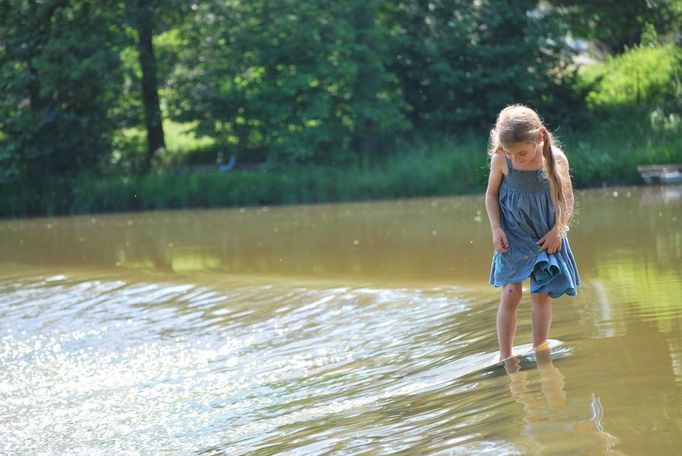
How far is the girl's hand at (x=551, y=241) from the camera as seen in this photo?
17.4 feet

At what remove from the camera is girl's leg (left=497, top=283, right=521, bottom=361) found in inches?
215

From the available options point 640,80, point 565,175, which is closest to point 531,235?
point 565,175

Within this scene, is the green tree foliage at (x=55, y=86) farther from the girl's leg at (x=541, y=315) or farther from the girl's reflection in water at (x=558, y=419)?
the girl's reflection in water at (x=558, y=419)

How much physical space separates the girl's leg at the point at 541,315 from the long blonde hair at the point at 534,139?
1.20ft

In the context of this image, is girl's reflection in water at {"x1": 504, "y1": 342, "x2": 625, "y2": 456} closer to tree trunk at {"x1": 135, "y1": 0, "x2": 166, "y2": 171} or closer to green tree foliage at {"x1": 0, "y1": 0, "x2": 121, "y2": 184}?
green tree foliage at {"x1": 0, "y1": 0, "x2": 121, "y2": 184}

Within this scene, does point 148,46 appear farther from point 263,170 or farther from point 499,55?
point 499,55

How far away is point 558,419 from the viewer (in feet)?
13.9

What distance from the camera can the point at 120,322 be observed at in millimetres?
8391

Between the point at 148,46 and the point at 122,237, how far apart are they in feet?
26.7

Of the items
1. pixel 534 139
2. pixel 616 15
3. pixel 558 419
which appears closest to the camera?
pixel 558 419

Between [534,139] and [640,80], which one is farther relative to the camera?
[640,80]

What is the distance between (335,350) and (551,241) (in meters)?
2.07

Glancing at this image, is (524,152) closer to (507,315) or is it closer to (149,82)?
(507,315)

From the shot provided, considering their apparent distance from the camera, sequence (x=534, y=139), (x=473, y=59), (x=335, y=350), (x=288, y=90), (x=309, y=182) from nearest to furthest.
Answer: (x=534, y=139), (x=335, y=350), (x=309, y=182), (x=288, y=90), (x=473, y=59)
